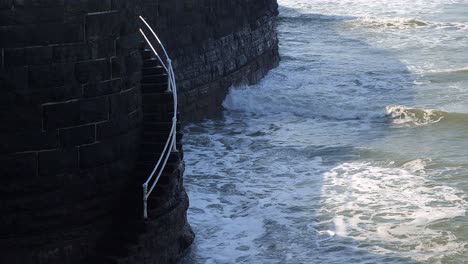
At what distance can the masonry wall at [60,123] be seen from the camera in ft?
29.5

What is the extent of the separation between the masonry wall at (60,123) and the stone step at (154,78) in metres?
1.10

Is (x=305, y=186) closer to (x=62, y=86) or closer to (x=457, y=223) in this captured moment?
(x=457, y=223)

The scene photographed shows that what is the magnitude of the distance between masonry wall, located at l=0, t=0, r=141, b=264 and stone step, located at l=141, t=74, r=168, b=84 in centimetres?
110

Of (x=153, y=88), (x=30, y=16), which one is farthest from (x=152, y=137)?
(x=30, y=16)

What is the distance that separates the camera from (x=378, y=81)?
23.1m

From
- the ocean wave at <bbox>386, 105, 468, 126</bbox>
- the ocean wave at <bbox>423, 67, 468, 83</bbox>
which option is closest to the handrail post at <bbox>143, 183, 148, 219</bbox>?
the ocean wave at <bbox>386, 105, 468, 126</bbox>

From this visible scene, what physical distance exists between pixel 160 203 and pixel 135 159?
1.80ft

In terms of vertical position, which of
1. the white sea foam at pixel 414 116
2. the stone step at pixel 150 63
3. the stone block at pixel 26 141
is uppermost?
the stone step at pixel 150 63

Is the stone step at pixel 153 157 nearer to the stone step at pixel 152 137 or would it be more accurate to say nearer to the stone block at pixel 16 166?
the stone step at pixel 152 137

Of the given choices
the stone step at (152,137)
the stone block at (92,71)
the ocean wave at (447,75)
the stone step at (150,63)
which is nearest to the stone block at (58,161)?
the stone block at (92,71)

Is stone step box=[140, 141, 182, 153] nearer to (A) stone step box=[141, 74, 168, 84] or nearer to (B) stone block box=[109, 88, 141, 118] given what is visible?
(B) stone block box=[109, 88, 141, 118]

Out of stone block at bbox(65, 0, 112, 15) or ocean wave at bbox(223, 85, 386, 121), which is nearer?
stone block at bbox(65, 0, 112, 15)

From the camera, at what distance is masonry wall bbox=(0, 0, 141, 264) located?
29.5 feet

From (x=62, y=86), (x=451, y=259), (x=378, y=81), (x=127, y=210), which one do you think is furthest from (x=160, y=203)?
(x=378, y=81)
